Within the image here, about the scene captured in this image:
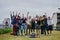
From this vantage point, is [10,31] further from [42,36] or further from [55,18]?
[55,18]

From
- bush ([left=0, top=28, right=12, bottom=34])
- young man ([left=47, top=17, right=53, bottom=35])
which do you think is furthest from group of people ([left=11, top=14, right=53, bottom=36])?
bush ([left=0, top=28, right=12, bottom=34])

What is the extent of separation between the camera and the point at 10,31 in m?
3.05

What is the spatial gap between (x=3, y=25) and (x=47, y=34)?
0.93m

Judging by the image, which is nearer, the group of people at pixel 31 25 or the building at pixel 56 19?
the building at pixel 56 19

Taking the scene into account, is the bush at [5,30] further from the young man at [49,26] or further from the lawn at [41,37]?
the young man at [49,26]

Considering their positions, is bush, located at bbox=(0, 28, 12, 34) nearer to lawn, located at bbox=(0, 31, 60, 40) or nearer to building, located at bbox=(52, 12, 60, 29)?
lawn, located at bbox=(0, 31, 60, 40)

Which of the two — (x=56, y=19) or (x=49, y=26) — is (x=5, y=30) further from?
(x=56, y=19)

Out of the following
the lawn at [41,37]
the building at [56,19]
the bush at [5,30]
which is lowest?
the lawn at [41,37]

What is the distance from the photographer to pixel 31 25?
306 centimetres

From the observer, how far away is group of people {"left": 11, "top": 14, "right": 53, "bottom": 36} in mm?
3041

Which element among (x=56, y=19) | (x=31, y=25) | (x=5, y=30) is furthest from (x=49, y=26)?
(x=5, y=30)

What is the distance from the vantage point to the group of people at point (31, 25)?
3041 mm

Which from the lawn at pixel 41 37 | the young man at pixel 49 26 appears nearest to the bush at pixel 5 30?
the lawn at pixel 41 37

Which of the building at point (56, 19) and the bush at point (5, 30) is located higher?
the building at point (56, 19)
